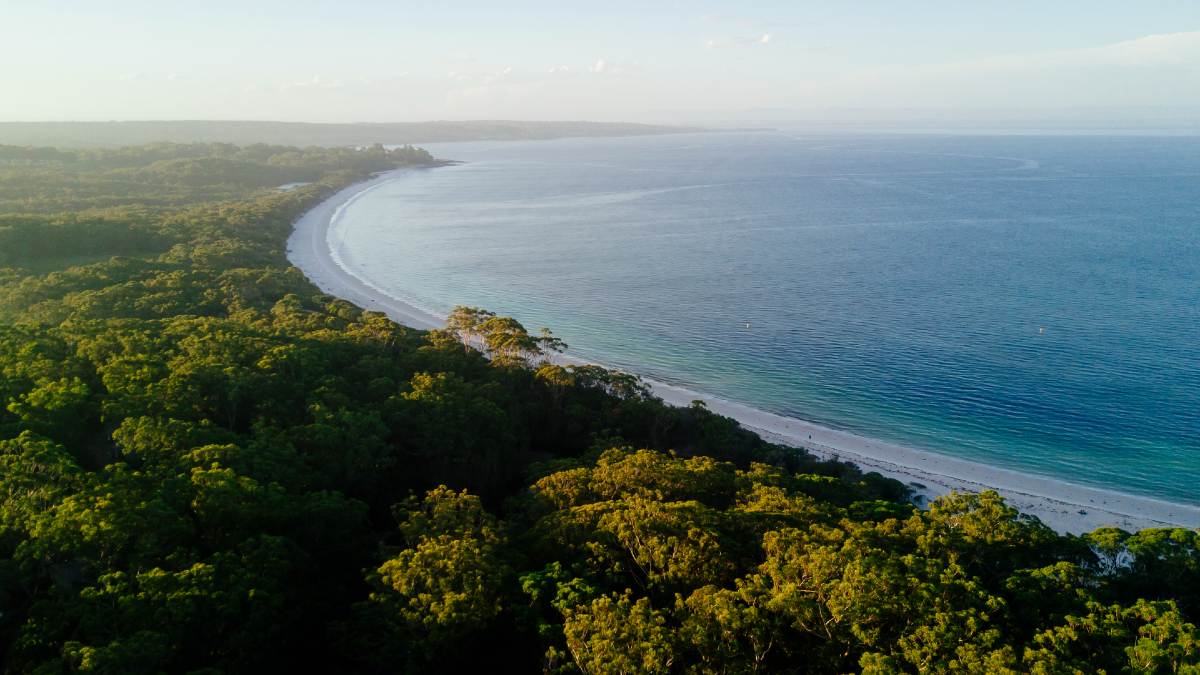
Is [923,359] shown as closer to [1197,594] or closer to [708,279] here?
[708,279]

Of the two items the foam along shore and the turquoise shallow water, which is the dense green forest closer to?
the foam along shore

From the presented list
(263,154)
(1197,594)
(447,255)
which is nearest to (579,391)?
(1197,594)

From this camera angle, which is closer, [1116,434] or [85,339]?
[85,339]

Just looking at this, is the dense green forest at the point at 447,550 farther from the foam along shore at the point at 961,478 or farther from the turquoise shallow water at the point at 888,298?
the turquoise shallow water at the point at 888,298

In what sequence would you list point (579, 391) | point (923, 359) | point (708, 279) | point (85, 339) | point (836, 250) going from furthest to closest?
point (836, 250), point (708, 279), point (923, 359), point (579, 391), point (85, 339)

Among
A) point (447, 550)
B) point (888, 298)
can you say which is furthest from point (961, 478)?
point (888, 298)

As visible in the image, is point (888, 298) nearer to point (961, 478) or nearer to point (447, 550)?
point (961, 478)

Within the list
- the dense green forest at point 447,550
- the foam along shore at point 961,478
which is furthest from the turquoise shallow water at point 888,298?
the dense green forest at point 447,550
